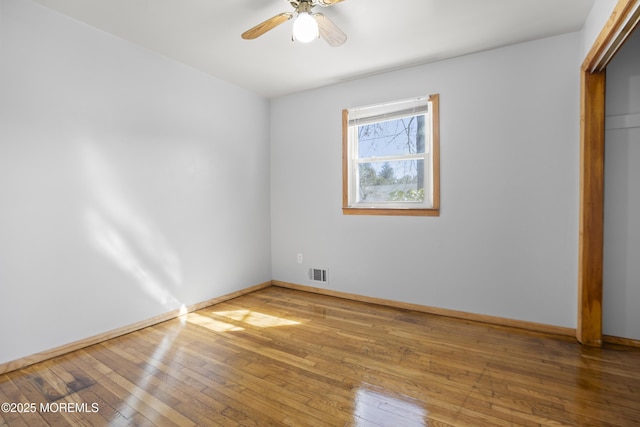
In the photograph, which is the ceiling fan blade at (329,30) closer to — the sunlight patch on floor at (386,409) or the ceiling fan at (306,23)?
the ceiling fan at (306,23)

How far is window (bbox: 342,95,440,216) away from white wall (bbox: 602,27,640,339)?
130 cm

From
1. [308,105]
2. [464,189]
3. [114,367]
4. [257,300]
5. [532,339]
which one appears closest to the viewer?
[114,367]

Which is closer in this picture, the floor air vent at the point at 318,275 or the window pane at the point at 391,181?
the window pane at the point at 391,181

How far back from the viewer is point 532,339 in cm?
258

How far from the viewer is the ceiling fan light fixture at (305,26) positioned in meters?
1.95

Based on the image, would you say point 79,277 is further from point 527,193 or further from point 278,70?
point 527,193

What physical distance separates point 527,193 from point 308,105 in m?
2.59

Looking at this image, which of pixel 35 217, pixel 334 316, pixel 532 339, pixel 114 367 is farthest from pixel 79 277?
pixel 532 339

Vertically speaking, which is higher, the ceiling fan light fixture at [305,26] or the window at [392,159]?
the ceiling fan light fixture at [305,26]

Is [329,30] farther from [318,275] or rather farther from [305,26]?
[318,275]

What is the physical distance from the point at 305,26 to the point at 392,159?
1.81 metres

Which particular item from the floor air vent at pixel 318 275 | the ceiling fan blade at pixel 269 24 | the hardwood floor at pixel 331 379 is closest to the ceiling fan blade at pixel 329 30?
the ceiling fan blade at pixel 269 24

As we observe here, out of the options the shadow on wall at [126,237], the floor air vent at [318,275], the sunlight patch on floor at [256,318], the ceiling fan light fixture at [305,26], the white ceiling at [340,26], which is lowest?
the sunlight patch on floor at [256,318]

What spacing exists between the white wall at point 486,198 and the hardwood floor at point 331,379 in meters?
0.46
